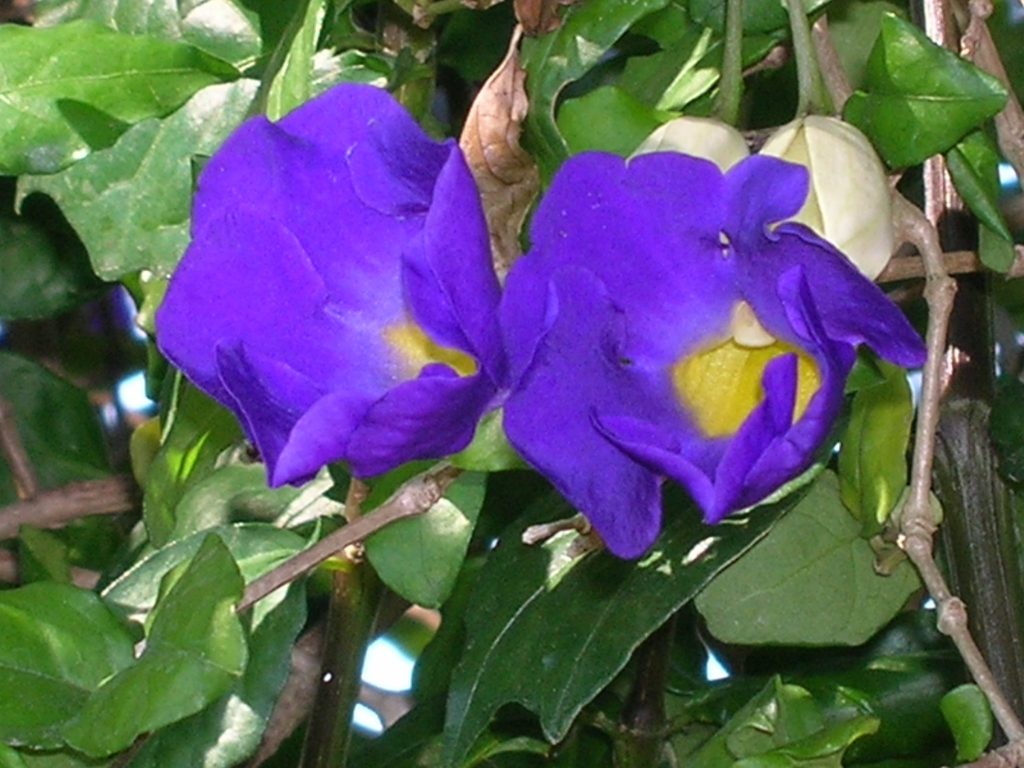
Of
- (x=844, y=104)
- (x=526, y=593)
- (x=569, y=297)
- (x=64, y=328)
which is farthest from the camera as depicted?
(x=64, y=328)

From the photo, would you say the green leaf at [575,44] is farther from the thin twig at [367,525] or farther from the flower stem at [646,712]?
the flower stem at [646,712]

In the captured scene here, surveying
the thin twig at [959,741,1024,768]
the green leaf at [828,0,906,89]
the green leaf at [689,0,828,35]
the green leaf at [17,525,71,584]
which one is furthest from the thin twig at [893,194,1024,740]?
the green leaf at [17,525,71,584]

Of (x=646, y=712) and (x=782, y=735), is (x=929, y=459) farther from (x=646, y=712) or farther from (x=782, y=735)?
(x=646, y=712)

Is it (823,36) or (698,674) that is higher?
(823,36)

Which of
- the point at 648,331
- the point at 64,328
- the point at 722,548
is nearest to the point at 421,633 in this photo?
the point at 64,328

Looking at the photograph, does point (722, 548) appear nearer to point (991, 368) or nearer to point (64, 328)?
point (991, 368)

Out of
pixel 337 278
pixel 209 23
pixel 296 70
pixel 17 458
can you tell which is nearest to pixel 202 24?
pixel 209 23

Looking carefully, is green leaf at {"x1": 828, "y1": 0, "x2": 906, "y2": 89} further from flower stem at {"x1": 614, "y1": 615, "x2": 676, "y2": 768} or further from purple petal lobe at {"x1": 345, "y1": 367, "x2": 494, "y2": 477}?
purple petal lobe at {"x1": 345, "y1": 367, "x2": 494, "y2": 477}
